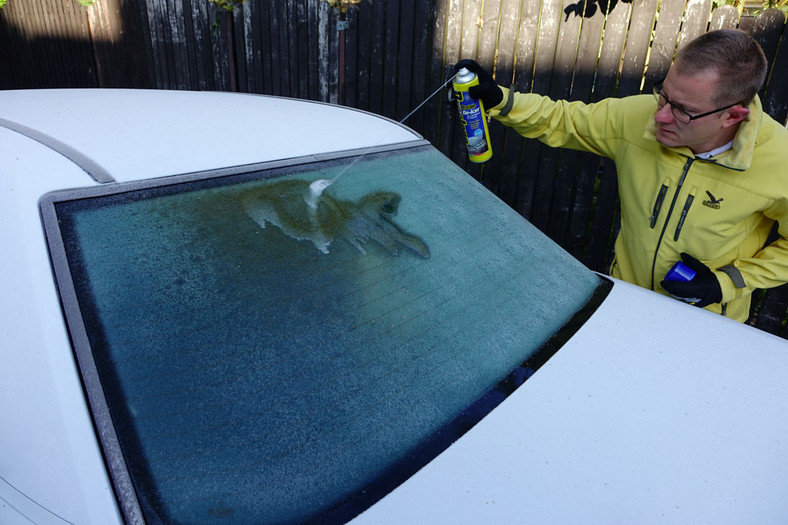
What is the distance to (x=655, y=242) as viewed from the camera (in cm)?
217

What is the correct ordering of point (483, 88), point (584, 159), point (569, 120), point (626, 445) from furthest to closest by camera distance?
point (584, 159) < point (569, 120) < point (483, 88) < point (626, 445)

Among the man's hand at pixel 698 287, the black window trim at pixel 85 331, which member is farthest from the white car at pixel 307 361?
the man's hand at pixel 698 287

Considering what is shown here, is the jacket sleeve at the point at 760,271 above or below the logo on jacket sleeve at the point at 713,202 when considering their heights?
below

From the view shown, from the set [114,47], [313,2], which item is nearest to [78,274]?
[313,2]

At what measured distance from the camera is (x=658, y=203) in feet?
6.97

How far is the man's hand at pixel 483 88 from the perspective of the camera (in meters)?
2.28

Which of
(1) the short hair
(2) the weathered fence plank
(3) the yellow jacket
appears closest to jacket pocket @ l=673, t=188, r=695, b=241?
(3) the yellow jacket

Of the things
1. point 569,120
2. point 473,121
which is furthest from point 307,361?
point 569,120

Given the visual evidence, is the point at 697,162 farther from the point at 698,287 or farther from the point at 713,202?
the point at 698,287

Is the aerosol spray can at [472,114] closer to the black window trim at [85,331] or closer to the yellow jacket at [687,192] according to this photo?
the yellow jacket at [687,192]

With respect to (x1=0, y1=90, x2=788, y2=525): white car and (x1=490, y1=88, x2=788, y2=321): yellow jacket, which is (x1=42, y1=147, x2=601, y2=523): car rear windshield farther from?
(x1=490, y1=88, x2=788, y2=321): yellow jacket

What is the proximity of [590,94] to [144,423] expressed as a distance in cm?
346

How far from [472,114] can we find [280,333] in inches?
59.7

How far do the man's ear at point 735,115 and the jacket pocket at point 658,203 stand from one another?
30 centimetres
